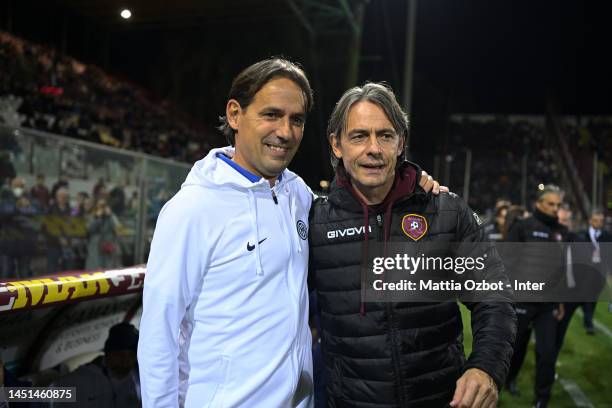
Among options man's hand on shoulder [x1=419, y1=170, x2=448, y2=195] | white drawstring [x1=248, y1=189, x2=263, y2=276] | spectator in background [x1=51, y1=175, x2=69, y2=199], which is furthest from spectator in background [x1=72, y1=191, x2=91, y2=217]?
man's hand on shoulder [x1=419, y1=170, x2=448, y2=195]

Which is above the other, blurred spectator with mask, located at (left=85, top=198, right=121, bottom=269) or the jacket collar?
the jacket collar

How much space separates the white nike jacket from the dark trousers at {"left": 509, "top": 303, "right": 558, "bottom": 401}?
3585mm

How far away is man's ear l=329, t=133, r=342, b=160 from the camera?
2.05 metres

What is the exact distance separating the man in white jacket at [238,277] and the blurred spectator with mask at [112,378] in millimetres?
1125

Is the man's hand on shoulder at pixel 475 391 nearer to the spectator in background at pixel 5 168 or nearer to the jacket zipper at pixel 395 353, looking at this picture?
the jacket zipper at pixel 395 353

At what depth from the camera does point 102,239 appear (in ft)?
19.7

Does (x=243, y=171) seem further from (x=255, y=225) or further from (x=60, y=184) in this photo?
(x=60, y=184)

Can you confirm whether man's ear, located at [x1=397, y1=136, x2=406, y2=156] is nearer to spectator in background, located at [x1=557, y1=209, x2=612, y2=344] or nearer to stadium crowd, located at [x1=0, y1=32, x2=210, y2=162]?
spectator in background, located at [x1=557, y1=209, x2=612, y2=344]

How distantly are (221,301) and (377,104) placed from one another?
880mm

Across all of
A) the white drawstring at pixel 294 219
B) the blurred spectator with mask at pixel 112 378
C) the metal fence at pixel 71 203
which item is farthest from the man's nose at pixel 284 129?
the metal fence at pixel 71 203

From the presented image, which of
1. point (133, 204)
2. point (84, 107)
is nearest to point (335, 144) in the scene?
point (133, 204)

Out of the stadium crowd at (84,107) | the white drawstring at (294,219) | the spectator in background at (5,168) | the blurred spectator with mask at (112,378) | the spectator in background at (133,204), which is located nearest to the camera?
the white drawstring at (294,219)

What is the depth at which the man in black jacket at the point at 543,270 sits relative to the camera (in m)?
4.17

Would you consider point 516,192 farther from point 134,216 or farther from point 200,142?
point 134,216
